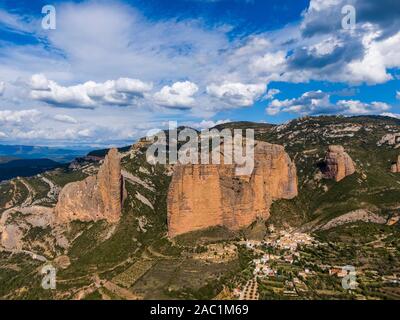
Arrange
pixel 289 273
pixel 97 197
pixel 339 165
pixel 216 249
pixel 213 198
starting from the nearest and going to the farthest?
pixel 289 273
pixel 216 249
pixel 213 198
pixel 97 197
pixel 339 165

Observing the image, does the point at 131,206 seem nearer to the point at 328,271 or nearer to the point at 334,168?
the point at 328,271

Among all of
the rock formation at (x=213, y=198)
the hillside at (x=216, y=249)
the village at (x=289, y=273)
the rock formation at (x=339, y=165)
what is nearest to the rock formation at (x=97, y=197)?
the hillside at (x=216, y=249)

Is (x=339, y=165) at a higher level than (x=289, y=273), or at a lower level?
higher

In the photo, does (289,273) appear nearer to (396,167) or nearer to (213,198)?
(213,198)

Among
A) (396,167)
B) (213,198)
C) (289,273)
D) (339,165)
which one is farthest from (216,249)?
(396,167)

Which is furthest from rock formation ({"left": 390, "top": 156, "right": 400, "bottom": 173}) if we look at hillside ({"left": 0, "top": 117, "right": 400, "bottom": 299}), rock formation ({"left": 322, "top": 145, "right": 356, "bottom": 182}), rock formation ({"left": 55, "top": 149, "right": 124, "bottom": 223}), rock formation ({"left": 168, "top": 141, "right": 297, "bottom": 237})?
rock formation ({"left": 55, "top": 149, "right": 124, "bottom": 223})

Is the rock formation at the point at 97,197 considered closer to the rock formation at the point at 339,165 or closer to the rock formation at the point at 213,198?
the rock formation at the point at 213,198
